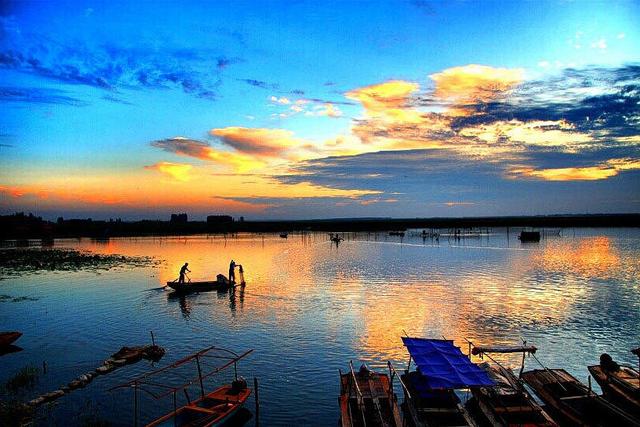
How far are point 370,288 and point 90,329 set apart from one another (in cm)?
2557

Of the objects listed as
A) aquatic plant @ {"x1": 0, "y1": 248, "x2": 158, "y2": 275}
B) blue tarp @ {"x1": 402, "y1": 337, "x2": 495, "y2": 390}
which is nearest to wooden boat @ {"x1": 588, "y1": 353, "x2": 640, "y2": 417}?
blue tarp @ {"x1": 402, "y1": 337, "x2": 495, "y2": 390}

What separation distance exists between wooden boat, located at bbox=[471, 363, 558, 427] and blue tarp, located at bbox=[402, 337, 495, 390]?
700 millimetres

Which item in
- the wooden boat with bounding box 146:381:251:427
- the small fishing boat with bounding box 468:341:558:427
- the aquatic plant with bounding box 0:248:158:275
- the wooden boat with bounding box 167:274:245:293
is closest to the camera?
the small fishing boat with bounding box 468:341:558:427

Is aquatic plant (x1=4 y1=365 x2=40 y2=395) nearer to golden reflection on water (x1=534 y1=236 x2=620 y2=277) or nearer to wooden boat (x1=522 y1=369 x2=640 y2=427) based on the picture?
wooden boat (x1=522 y1=369 x2=640 y2=427)

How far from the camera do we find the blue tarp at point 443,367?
14.6 metres

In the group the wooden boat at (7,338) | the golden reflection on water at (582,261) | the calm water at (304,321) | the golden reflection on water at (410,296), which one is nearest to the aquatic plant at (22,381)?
the calm water at (304,321)

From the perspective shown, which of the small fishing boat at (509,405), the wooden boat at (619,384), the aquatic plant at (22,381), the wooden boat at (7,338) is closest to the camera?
the small fishing boat at (509,405)

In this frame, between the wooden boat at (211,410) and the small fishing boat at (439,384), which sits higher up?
the small fishing boat at (439,384)

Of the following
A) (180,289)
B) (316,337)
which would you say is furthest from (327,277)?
(316,337)

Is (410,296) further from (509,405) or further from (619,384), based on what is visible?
(509,405)

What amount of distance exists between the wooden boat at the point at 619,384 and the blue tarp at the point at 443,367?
15.6 feet

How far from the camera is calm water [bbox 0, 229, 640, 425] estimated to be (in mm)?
19828

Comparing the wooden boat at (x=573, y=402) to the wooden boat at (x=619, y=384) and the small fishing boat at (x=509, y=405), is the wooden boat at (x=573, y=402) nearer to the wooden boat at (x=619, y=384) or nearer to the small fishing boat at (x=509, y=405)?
the wooden boat at (x=619, y=384)

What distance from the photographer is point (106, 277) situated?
53500mm
